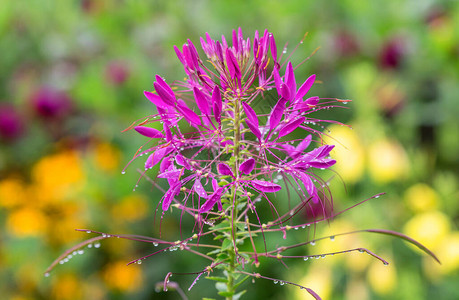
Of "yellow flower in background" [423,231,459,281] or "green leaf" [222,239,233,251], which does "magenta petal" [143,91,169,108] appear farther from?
"yellow flower in background" [423,231,459,281]

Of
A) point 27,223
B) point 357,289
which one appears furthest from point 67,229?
point 357,289

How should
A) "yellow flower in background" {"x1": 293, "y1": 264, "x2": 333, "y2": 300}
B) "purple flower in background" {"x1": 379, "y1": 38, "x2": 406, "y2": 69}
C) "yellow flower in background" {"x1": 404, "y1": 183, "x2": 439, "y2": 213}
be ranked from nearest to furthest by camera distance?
"yellow flower in background" {"x1": 293, "y1": 264, "x2": 333, "y2": 300} → "yellow flower in background" {"x1": 404, "y1": 183, "x2": 439, "y2": 213} → "purple flower in background" {"x1": 379, "y1": 38, "x2": 406, "y2": 69}

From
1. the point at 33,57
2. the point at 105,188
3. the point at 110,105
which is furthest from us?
the point at 33,57

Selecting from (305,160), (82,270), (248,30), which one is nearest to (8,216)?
(82,270)

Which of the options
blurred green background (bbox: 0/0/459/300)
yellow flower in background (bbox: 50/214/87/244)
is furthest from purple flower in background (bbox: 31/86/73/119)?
yellow flower in background (bbox: 50/214/87/244)

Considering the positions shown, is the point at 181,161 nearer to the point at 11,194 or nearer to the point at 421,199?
the point at 421,199

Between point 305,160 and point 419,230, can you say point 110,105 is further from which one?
point 305,160
